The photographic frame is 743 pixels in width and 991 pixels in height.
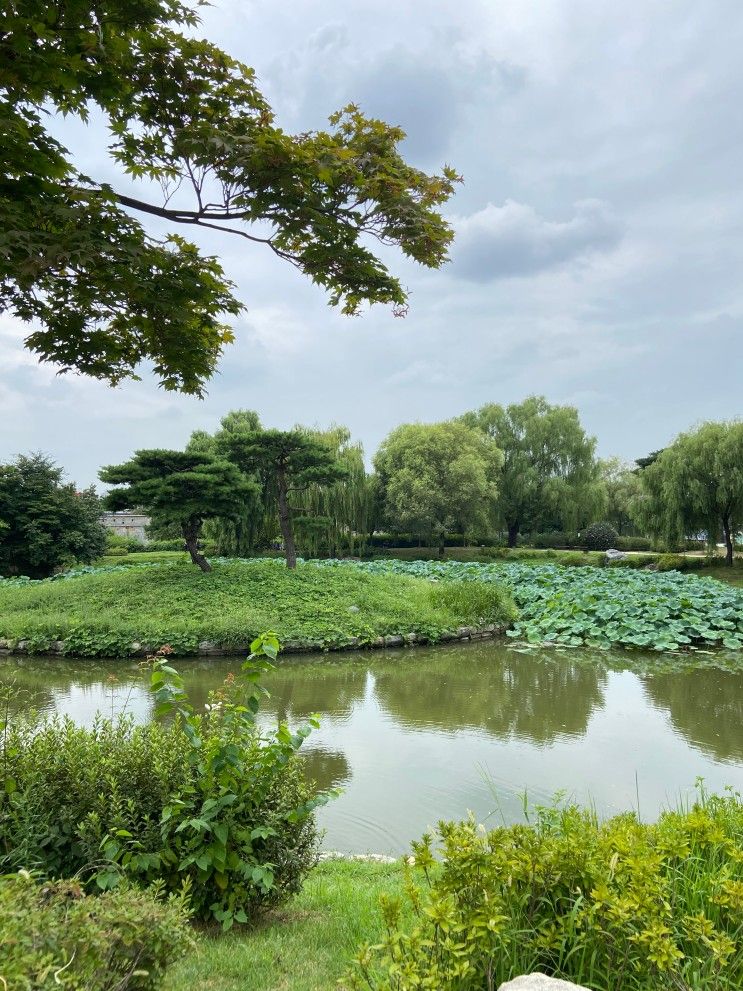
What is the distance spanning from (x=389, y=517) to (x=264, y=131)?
893 inches

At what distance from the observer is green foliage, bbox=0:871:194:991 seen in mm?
1250

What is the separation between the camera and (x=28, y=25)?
8.37 feet

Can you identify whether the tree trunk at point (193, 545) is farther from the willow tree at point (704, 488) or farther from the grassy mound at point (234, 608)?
the willow tree at point (704, 488)

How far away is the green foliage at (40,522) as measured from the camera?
19.3 m

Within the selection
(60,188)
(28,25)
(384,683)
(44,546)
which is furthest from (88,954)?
(44,546)

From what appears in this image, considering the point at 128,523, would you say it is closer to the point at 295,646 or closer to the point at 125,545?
the point at 125,545

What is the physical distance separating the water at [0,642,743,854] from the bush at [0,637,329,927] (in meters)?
0.82

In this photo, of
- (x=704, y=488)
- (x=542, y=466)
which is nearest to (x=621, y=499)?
(x=542, y=466)

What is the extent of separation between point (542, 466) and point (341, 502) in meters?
9.32

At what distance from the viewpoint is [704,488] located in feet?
58.7

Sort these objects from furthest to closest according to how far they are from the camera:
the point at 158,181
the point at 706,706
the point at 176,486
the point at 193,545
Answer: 1. the point at 193,545
2. the point at 176,486
3. the point at 706,706
4. the point at 158,181

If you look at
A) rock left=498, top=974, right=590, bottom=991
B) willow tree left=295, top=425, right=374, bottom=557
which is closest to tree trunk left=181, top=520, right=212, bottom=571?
willow tree left=295, top=425, right=374, bottom=557

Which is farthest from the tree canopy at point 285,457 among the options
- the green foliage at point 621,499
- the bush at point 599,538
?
the green foliage at point 621,499

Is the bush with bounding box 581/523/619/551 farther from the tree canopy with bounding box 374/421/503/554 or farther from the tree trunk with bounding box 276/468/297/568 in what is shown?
the tree trunk with bounding box 276/468/297/568
